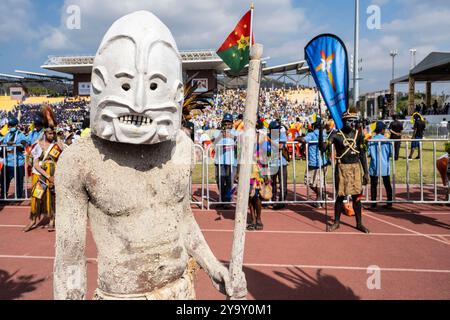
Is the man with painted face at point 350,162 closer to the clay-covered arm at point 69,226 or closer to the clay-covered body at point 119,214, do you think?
the clay-covered body at point 119,214

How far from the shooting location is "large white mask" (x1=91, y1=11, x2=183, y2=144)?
1.52m

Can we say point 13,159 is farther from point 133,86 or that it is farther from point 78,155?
point 133,86

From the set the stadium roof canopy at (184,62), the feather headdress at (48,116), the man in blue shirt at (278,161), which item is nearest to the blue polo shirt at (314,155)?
the man in blue shirt at (278,161)

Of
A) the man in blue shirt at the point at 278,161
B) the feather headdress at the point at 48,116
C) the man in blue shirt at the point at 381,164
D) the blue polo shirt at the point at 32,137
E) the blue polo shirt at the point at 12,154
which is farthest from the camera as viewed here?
the blue polo shirt at the point at 32,137

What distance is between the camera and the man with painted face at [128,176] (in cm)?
153

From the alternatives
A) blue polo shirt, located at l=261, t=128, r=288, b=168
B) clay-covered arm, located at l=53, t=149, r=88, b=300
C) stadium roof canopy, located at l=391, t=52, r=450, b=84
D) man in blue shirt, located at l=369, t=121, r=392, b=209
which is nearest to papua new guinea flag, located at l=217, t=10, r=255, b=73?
clay-covered arm, located at l=53, t=149, r=88, b=300

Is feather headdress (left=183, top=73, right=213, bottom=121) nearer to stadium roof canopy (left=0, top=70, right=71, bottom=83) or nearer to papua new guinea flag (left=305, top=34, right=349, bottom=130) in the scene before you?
papua new guinea flag (left=305, top=34, right=349, bottom=130)

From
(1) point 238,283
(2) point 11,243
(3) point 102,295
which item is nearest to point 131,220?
(3) point 102,295

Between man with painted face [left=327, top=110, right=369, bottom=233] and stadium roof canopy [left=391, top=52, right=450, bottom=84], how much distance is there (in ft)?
69.3

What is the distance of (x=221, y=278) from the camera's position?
1731 millimetres

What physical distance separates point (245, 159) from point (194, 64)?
38.6m

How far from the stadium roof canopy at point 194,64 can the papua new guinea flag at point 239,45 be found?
1372 inches
